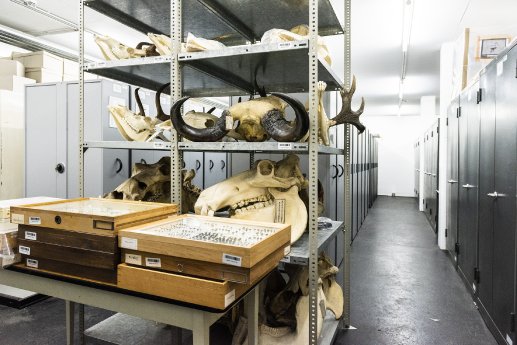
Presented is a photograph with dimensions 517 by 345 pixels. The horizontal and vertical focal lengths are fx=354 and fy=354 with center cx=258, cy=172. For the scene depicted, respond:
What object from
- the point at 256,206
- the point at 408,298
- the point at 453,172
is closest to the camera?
the point at 256,206

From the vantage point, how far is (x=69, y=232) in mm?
1471

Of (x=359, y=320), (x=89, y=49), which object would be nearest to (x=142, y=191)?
(x=359, y=320)

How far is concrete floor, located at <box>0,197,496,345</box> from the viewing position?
2.57 meters

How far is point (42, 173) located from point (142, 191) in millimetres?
1541

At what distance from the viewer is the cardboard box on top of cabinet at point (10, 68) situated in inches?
186

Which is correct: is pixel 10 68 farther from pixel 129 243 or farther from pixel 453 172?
pixel 453 172

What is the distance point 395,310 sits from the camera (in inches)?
121

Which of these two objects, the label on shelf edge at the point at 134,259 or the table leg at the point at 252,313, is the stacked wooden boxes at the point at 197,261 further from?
the table leg at the point at 252,313

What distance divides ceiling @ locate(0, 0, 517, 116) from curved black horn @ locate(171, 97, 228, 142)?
2739 millimetres

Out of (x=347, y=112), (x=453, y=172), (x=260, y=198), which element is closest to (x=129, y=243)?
(x=260, y=198)

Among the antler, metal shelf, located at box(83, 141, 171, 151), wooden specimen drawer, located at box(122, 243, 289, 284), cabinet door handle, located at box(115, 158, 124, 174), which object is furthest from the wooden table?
cabinet door handle, located at box(115, 158, 124, 174)

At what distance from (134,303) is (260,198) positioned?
3.04 feet

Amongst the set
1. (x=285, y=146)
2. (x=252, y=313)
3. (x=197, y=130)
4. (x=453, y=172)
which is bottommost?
(x=252, y=313)

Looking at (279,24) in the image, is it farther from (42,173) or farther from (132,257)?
(42,173)
